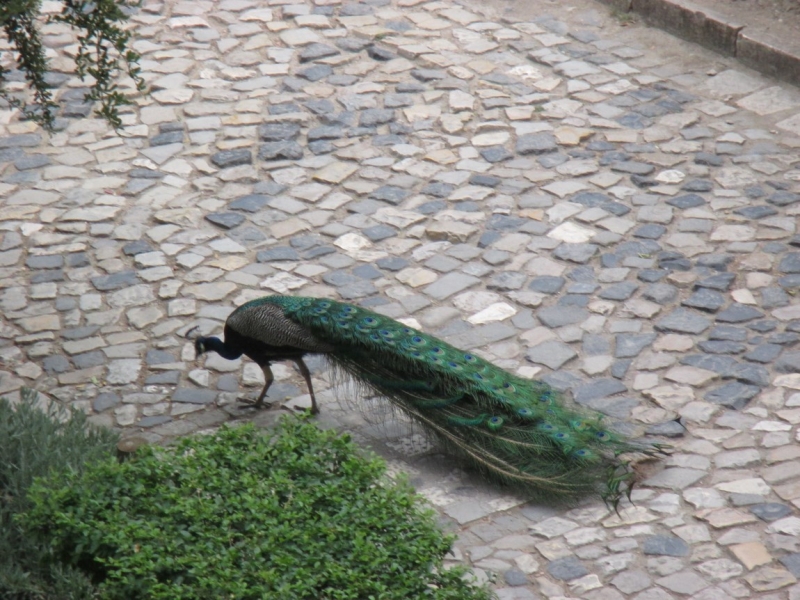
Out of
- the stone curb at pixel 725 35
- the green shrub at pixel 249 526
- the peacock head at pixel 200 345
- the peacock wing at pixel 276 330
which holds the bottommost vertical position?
the peacock head at pixel 200 345

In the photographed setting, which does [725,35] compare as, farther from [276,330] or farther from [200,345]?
[200,345]

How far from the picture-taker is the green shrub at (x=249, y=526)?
3986mm

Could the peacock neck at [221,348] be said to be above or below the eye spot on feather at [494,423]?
below

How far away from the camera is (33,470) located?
4621 millimetres

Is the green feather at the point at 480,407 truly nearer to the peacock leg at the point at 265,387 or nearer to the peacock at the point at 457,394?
the peacock at the point at 457,394

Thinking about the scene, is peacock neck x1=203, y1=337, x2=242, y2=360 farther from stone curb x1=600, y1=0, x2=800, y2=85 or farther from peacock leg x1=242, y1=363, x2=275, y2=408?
stone curb x1=600, y1=0, x2=800, y2=85

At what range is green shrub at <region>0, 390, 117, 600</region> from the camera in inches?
164

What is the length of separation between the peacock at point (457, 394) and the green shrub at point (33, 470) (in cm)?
115

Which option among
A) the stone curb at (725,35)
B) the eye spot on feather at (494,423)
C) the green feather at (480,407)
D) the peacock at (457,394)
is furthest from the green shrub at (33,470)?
the stone curb at (725,35)

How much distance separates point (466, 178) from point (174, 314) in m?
2.63

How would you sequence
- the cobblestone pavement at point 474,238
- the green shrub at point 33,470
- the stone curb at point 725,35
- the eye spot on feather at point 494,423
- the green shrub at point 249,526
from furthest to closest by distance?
1. the stone curb at point 725,35
2. the eye spot on feather at point 494,423
3. the cobblestone pavement at point 474,238
4. the green shrub at point 33,470
5. the green shrub at point 249,526

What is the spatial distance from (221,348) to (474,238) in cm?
224

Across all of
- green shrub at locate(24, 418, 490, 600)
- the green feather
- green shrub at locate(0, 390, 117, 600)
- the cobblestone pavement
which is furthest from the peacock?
green shrub at locate(0, 390, 117, 600)

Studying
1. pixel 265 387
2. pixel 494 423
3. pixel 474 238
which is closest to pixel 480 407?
pixel 494 423
